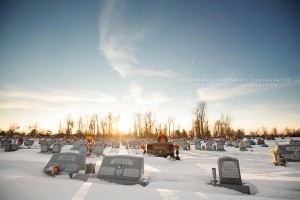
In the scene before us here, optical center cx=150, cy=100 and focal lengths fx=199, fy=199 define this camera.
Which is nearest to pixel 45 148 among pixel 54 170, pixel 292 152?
pixel 54 170

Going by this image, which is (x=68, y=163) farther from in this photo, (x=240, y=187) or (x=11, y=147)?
A: (x=11, y=147)

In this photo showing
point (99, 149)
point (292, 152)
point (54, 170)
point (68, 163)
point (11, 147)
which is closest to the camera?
point (54, 170)

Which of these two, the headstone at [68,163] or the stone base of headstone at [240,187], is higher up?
the headstone at [68,163]

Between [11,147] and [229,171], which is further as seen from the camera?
[11,147]

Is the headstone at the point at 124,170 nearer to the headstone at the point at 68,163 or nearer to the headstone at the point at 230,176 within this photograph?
the headstone at the point at 68,163

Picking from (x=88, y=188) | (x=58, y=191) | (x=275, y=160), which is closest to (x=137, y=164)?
(x=88, y=188)

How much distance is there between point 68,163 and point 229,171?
261 inches

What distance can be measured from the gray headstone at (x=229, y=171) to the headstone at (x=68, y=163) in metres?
5.82

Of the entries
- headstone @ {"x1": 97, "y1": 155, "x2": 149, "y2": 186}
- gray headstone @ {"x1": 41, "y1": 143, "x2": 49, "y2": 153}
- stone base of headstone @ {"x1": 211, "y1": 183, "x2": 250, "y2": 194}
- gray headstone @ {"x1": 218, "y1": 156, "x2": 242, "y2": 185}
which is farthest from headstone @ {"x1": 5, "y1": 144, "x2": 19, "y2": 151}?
stone base of headstone @ {"x1": 211, "y1": 183, "x2": 250, "y2": 194}

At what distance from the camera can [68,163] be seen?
8.55m

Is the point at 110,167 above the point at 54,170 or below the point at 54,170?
above

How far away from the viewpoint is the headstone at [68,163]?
8406 mm

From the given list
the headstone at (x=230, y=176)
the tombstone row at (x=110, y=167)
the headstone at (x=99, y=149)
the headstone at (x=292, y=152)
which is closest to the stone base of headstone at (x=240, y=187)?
the headstone at (x=230, y=176)

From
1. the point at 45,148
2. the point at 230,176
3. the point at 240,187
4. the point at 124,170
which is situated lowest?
the point at 240,187
